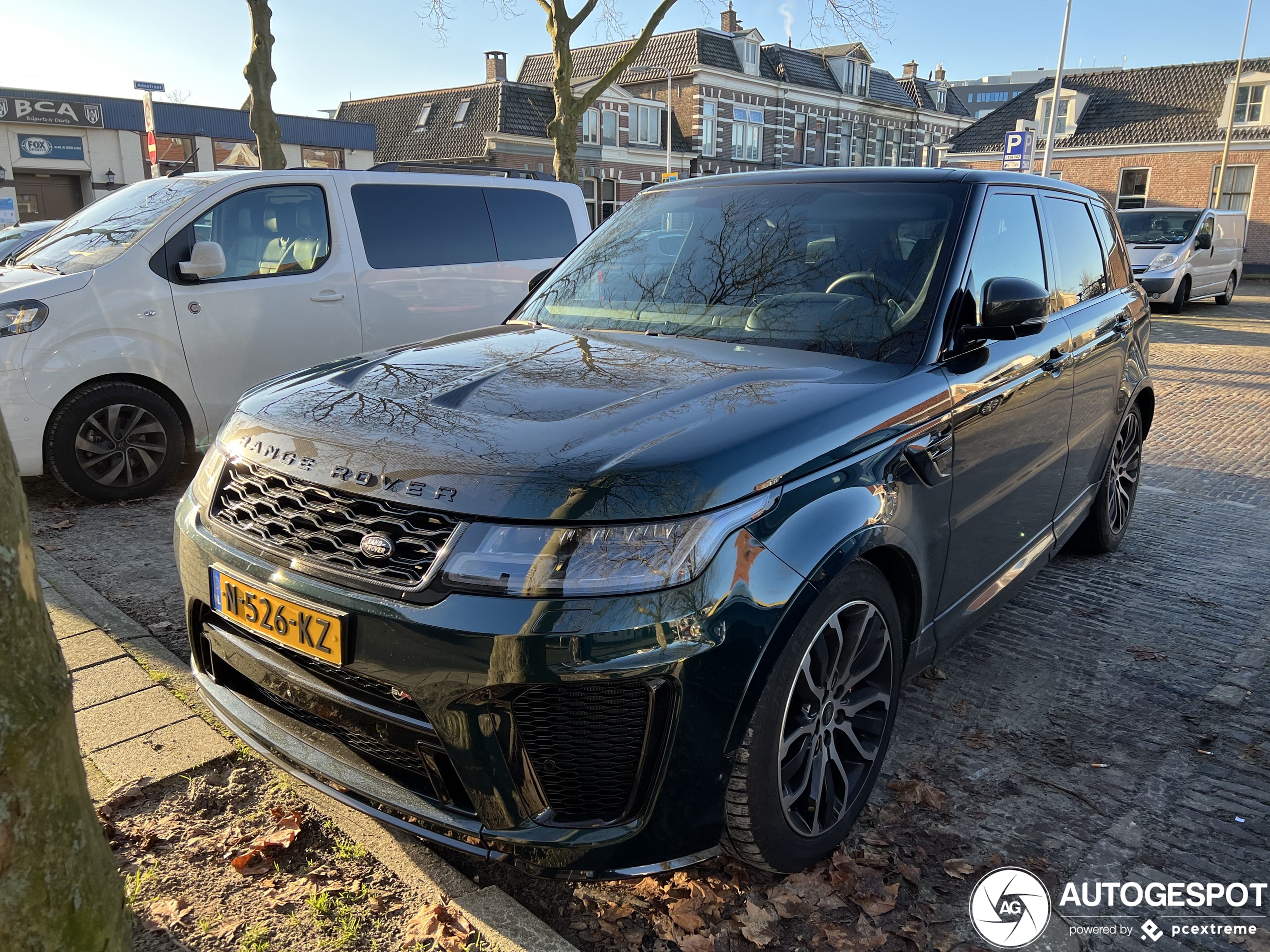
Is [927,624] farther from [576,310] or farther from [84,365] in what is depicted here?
[84,365]

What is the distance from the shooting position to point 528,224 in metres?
7.70

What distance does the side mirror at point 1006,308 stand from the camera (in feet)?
10.1

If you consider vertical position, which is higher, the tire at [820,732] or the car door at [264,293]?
the car door at [264,293]

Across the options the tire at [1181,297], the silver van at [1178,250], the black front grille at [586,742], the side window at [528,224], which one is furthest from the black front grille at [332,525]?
the tire at [1181,297]

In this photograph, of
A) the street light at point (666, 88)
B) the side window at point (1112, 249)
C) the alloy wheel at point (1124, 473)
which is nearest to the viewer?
the side window at point (1112, 249)

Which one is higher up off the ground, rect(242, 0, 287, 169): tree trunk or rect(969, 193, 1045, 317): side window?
rect(242, 0, 287, 169): tree trunk

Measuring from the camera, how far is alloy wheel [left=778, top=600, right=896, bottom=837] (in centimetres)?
235

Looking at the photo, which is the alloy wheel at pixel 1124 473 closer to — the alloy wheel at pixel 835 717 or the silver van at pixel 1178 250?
the alloy wheel at pixel 835 717

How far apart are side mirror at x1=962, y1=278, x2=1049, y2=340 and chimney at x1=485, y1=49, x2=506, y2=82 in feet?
170

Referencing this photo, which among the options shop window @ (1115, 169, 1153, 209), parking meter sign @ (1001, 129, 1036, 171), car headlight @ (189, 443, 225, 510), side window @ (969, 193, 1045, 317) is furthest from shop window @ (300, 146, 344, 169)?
car headlight @ (189, 443, 225, 510)

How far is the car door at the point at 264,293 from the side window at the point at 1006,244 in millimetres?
4498

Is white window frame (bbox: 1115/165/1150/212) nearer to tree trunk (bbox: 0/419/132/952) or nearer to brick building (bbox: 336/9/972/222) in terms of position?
brick building (bbox: 336/9/972/222)

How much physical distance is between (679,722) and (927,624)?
3.96ft

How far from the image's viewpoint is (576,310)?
3.63m
